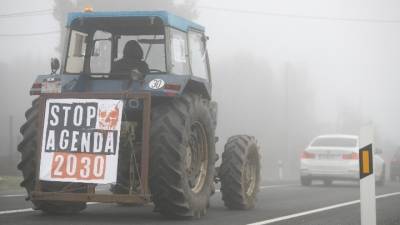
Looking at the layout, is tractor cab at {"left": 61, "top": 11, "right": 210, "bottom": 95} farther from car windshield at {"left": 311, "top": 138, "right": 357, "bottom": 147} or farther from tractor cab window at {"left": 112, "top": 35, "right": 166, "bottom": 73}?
car windshield at {"left": 311, "top": 138, "right": 357, "bottom": 147}

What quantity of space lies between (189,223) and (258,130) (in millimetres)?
53652

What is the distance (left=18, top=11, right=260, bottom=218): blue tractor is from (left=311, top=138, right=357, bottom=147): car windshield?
14.0 metres

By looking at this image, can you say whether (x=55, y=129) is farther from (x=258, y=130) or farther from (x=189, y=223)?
(x=258, y=130)

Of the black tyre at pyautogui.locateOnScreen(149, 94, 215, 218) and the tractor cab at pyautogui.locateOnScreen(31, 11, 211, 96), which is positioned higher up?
the tractor cab at pyautogui.locateOnScreen(31, 11, 211, 96)

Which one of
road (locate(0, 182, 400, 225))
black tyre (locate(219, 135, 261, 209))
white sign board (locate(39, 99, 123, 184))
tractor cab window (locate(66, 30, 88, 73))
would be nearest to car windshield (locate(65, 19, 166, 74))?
tractor cab window (locate(66, 30, 88, 73))

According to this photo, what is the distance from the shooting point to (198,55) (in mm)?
12477

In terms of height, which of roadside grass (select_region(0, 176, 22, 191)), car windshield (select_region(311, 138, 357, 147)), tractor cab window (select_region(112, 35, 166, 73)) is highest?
tractor cab window (select_region(112, 35, 166, 73))

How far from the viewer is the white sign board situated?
1038 cm

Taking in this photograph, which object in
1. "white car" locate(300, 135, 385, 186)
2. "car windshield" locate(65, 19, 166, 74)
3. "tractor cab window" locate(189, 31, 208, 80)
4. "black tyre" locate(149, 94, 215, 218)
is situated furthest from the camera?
"white car" locate(300, 135, 385, 186)

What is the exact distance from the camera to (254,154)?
13594 mm

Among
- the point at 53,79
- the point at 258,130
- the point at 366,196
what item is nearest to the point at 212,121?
the point at 53,79

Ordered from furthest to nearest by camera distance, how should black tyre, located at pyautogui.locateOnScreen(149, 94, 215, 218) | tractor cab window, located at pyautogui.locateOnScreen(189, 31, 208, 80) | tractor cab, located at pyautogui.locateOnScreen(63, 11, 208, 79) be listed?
1. tractor cab window, located at pyautogui.locateOnScreen(189, 31, 208, 80)
2. tractor cab, located at pyautogui.locateOnScreen(63, 11, 208, 79)
3. black tyre, located at pyautogui.locateOnScreen(149, 94, 215, 218)

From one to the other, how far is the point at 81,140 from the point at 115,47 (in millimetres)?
1869

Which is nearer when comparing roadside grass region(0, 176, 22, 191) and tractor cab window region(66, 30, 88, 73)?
tractor cab window region(66, 30, 88, 73)
